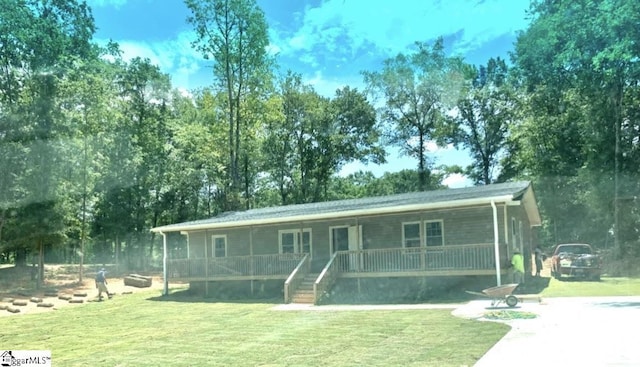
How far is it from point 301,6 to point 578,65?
1432 centimetres

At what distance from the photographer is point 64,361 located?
9023mm

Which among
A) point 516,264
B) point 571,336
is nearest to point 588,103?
point 516,264

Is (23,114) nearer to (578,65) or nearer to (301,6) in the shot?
(301,6)

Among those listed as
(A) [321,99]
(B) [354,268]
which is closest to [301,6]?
(B) [354,268]

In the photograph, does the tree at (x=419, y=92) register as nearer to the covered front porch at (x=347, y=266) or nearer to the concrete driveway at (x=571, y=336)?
the covered front porch at (x=347, y=266)

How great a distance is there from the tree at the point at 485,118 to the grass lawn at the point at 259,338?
3203 centimetres

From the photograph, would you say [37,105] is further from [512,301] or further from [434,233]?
[512,301]

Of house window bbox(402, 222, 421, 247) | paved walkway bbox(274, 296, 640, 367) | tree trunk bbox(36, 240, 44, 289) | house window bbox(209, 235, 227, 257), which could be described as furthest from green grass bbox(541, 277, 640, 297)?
tree trunk bbox(36, 240, 44, 289)

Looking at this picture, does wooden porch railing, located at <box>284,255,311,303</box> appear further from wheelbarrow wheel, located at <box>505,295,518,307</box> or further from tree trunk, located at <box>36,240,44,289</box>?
tree trunk, located at <box>36,240,44,289</box>

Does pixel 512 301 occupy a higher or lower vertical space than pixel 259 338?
higher

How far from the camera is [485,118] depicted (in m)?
43.9

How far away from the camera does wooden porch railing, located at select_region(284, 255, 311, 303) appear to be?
58.5 feet

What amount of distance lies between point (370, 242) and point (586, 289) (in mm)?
7461

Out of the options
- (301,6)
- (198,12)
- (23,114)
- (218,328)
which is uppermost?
(198,12)
